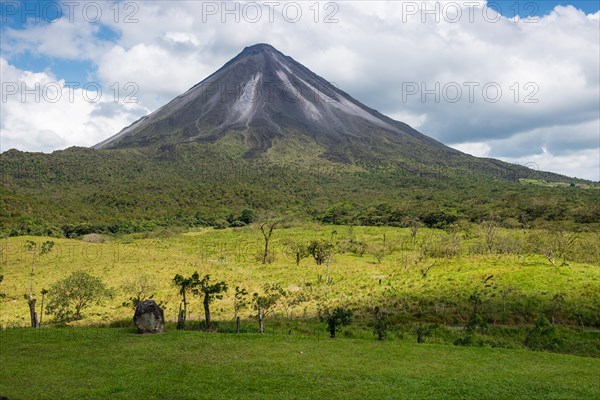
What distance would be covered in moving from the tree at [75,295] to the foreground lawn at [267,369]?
39.7 ft

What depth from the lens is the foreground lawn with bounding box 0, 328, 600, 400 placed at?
44.0 feet

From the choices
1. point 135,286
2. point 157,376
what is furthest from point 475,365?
point 135,286

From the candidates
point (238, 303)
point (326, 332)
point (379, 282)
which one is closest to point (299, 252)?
point (379, 282)

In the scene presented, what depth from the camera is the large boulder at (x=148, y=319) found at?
20.7 meters

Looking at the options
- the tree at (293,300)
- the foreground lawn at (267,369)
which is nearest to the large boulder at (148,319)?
the foreground lawn at (267,369)

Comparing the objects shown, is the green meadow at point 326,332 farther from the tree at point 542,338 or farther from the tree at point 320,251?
the tree at point 320,251

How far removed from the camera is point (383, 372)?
50.3 feet

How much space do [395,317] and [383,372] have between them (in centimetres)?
1457

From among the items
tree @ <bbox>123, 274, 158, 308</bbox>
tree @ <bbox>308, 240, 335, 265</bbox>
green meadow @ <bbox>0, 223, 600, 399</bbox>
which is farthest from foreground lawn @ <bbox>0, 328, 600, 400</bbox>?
tree @ <bbox>308, 240, 335, 265</bbox>

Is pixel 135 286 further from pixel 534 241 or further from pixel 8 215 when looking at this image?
pixel 8 215

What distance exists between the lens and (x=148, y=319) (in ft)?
68.2

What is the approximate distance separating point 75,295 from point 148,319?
15.4 m

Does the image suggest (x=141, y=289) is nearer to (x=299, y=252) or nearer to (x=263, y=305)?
(x=263, y=305)

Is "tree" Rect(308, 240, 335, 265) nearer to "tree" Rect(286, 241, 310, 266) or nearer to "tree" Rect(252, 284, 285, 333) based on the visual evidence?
"tree" Rect(286, 241, 310, 266)
